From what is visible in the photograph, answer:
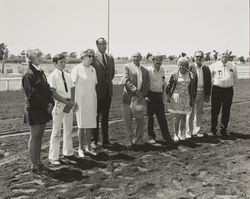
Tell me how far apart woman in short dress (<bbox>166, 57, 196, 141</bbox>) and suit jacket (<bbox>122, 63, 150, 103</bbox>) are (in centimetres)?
77

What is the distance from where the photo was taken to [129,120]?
25.7ft

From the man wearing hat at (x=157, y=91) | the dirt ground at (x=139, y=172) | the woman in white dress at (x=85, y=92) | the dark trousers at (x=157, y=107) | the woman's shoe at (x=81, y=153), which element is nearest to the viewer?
the dirt ground at (x=139, y=172)

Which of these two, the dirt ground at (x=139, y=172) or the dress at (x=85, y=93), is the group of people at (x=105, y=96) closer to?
the dress at (x=85, y=93)

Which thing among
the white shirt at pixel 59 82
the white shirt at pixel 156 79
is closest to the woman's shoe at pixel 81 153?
the white shirt at pixel 59 82

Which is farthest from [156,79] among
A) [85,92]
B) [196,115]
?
[85,92]

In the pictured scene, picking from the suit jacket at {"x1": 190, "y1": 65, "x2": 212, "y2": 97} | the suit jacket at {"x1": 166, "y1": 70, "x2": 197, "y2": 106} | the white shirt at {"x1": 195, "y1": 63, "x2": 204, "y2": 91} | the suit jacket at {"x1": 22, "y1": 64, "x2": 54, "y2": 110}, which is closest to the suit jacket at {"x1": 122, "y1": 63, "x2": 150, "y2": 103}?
the suit jacket at {"x1": 166, "y1": 70, "x2": 197, "y2": 106}

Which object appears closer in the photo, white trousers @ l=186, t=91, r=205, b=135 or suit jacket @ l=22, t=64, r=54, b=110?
suit jacket @ l=22, t=64, r=54, b=110

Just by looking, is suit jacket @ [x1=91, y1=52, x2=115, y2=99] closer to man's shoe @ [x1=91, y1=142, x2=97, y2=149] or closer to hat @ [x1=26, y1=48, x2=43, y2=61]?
man's shoe @ [x1=91, y1=142, x2=97, y2=149]

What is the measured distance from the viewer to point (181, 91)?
8.23 metres

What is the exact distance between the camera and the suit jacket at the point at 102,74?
7641 millimetres

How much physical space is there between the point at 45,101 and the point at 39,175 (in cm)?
120

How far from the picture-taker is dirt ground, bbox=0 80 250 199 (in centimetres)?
530

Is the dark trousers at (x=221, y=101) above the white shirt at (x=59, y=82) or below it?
below

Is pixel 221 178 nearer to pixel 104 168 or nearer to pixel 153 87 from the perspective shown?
pixel 104 168
